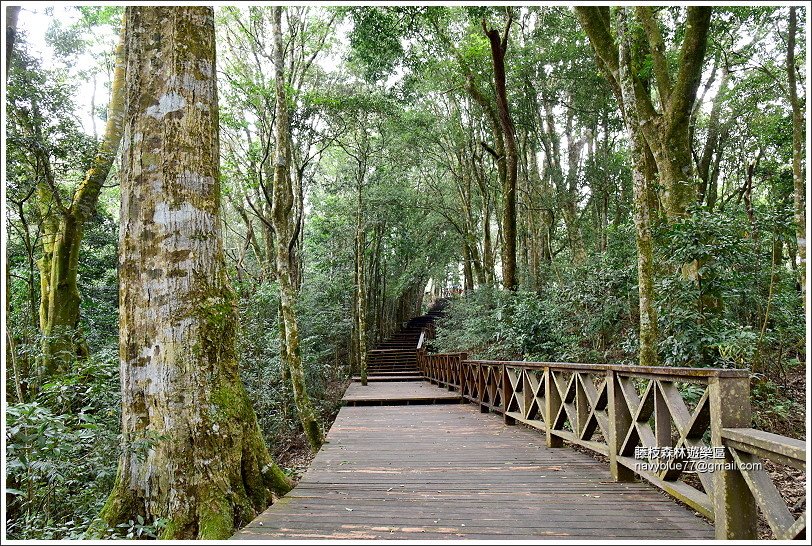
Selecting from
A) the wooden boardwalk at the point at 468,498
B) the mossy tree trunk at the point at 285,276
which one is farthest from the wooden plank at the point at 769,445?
the mossy tree trunk at the point at 285,276

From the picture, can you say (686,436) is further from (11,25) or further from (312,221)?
(312,221)

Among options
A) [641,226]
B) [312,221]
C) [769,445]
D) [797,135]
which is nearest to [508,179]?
[797,135]

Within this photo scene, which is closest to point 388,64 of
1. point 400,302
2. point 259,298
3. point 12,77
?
point 259,298

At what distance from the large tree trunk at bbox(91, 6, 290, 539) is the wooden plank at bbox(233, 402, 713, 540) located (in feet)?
1.60

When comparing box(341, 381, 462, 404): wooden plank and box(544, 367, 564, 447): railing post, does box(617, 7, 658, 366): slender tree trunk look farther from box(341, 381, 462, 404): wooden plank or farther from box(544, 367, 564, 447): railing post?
box(341, 381, 462, 404): wooden plank

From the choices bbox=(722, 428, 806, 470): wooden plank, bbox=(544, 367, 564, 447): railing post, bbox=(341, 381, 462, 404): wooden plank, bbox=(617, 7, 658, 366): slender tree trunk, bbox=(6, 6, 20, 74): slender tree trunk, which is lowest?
bbox=(341, 381, 462, 404): wooden plank

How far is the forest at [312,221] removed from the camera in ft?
9.61

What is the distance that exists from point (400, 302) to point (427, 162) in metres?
10.8

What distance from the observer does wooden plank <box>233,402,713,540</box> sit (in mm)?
2721

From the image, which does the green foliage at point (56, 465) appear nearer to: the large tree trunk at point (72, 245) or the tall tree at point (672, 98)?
the large tree trunk at point (72, 245)

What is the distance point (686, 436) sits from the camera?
2689mm

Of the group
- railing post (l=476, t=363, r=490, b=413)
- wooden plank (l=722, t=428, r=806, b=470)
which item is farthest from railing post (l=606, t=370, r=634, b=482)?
railing post (l=476, t=363, r=490, b=413)

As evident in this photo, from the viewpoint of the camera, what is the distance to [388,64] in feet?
29.4

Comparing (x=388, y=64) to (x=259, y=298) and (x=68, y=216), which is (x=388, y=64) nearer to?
(x=259, y=298)
